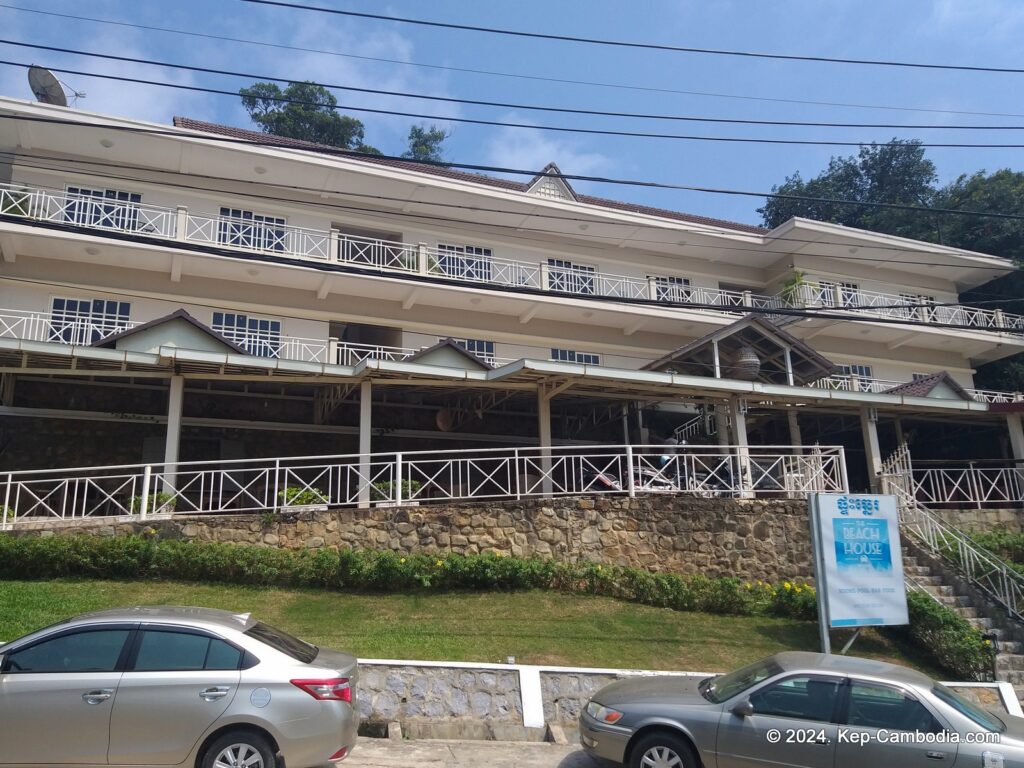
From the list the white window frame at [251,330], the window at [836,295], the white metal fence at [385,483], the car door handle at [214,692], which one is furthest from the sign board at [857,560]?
the window at [836,295]

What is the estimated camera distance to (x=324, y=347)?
2098cm

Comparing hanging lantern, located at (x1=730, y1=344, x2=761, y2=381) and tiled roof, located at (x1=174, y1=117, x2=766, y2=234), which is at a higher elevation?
tiled roof, located at (x1=174, y1=117, x2=766, y2=234)

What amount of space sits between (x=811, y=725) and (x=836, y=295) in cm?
2381

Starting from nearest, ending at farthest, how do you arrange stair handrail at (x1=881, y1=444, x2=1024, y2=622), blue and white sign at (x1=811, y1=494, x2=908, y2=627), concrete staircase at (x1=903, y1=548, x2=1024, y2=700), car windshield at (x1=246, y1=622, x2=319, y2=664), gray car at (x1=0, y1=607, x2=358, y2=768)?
gray car at (x1=0, y1=607, x2=358, y2=768) < car windshield at (x1=246, y1=622, x2=319, y2=664) < blue and white sign at (x1=811, y1=494, x2=908, y2=627) < concrete staircase at (x1=903, y1=548, x2=1024, y2=700) < stair handrail at (x1=881, y1=444, x2=1024, y2=622)

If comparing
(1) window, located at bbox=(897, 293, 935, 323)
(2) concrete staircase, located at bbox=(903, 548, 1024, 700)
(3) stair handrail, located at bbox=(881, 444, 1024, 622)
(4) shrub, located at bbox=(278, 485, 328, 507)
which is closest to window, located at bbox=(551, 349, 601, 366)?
(3) stair handrail, located at bbox=(881, 444, 1024, 622)

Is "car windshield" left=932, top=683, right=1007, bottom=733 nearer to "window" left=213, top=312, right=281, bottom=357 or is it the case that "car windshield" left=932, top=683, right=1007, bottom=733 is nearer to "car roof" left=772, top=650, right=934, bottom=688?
"car roof" left=772, top=650, right=934, bottom=688

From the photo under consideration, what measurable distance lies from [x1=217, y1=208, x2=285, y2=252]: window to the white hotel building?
8 cm

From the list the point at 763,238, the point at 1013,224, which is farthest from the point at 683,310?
the point at 1013,224

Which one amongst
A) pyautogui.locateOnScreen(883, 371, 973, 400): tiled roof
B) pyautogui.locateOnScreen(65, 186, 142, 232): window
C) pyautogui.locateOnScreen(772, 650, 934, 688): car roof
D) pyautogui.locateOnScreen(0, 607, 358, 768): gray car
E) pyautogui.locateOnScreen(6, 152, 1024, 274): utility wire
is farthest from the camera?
pyautogui.locateOnScreen(883, 371, 973, 400): tiled roof

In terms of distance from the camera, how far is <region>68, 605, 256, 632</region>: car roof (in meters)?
6.62

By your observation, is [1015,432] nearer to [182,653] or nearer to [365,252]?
[365,252]

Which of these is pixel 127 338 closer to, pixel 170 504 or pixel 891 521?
pixel 170 504

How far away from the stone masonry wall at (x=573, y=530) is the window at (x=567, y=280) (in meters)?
10.7

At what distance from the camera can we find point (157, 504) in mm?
14234
